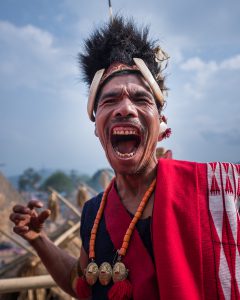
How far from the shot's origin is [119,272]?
1.54 m

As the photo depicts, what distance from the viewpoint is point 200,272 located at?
4.54ft

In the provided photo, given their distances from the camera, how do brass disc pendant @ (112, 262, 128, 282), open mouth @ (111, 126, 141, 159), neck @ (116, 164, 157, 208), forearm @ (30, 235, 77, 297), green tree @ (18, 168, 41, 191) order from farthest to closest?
green tree @ (18, 168, 41, 191) < forearm @ (30, 235, 77, 297) < neck @ (116, 164, 157, 208) < open mouth @ (111, 126, 141, 159) < brass disc pendant @ (112, 262, 128, 282)

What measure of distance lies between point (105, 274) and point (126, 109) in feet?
2.95

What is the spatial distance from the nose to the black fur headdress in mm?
308

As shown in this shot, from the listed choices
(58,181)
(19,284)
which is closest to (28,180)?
(58,181)

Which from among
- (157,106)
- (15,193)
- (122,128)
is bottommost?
(15,193)

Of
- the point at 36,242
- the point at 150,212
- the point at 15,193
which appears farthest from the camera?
the point at 15,193

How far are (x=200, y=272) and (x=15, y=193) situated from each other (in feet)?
66.9

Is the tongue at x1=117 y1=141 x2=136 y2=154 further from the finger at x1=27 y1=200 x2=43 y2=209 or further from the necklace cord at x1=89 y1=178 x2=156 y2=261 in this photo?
the finger at x1=27 y1=200 x2=43 y2=209

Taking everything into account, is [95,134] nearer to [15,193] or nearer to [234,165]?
[234,165]

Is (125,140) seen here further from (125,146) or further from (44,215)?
(44,215)

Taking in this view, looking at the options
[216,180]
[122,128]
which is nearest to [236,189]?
[216,180]

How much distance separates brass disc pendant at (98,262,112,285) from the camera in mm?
1607

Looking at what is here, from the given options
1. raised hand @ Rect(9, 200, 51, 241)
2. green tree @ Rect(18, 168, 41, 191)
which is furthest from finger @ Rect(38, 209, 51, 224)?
green tree @ Rect(18, 168, 41, 191)
